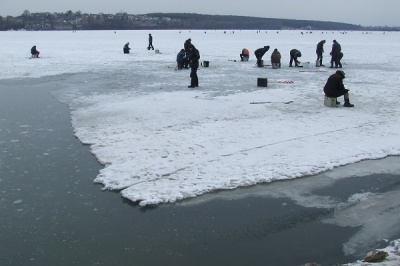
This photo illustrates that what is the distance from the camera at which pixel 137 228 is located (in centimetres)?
517

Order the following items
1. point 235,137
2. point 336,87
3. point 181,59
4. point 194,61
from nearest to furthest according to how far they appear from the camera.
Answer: point 235,137, point 336,87, point 194,61, point 181,59

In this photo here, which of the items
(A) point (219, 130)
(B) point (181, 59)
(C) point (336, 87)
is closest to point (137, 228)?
(A) point (219, 130)

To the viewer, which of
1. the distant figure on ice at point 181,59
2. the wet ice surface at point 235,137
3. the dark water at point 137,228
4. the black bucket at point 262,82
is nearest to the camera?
the dark water at point 137,228

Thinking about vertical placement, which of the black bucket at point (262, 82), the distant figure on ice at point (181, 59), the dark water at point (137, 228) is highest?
the distant figure on ice at point (181, 59)

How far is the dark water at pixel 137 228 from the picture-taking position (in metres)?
4.53

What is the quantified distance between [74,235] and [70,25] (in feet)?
611

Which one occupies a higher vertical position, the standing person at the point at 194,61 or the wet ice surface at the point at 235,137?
the standing person at the point at 194,61

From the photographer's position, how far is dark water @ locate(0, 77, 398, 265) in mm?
4531

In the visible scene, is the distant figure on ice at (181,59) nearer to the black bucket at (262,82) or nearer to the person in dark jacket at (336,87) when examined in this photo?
the black bucket at (262,82)

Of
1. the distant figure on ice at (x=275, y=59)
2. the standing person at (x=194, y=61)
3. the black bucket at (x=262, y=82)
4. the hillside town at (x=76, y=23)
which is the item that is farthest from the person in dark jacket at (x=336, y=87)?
the hillside town at (x=76, y=23)

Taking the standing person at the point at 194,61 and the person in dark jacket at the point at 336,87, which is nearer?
the person in dark jacket at the point at 336,87

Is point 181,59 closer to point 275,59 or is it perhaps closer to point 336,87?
point 275,59

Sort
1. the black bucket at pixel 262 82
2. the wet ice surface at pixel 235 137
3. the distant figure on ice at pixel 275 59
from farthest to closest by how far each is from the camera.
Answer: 1. the distant figure on ice at pixel 275 59
2. the black bucket at pixel 262 82
3. the wet ice surface at pixel 235 137

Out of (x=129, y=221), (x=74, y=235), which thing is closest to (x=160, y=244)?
(x=129, y=221)
